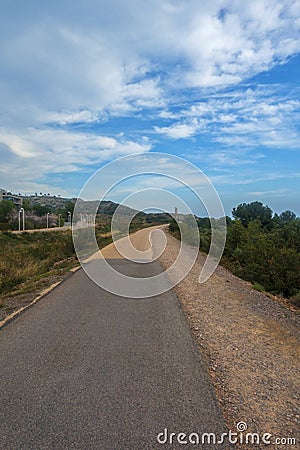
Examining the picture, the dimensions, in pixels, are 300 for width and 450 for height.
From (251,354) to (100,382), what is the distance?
252 centimetres

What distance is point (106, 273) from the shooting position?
14242 mm

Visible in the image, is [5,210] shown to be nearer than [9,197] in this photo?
Yes

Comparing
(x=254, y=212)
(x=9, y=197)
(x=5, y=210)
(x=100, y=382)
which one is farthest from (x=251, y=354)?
(x=9, y=197)

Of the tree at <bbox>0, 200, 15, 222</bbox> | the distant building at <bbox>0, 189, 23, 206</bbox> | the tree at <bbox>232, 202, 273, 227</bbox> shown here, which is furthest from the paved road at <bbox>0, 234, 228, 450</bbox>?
the distant building at <bbox>0, 189, 23, 206</bbox>

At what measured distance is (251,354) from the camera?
18.5 ft

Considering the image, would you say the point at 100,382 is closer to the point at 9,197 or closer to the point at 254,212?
the point at 254,212

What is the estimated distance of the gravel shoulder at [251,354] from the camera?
376 centimetres

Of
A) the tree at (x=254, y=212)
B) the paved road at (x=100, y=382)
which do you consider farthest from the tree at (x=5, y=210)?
the paved road at (x=100, y=382)

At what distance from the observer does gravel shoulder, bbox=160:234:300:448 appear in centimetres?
376

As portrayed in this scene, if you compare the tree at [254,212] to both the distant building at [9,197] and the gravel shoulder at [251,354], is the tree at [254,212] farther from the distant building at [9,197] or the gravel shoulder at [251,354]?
the distant building at [9,197]

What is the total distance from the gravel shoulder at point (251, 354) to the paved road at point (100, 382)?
0.26 meters

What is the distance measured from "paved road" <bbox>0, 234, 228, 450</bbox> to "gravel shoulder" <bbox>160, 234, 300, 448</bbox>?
0.26 metres

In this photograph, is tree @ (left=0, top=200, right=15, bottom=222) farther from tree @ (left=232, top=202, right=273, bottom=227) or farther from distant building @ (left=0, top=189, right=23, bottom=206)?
tree @ (left=232, top=202, right=273, bottom=227)

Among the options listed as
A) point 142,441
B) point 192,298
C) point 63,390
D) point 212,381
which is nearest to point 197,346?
point 212,381
